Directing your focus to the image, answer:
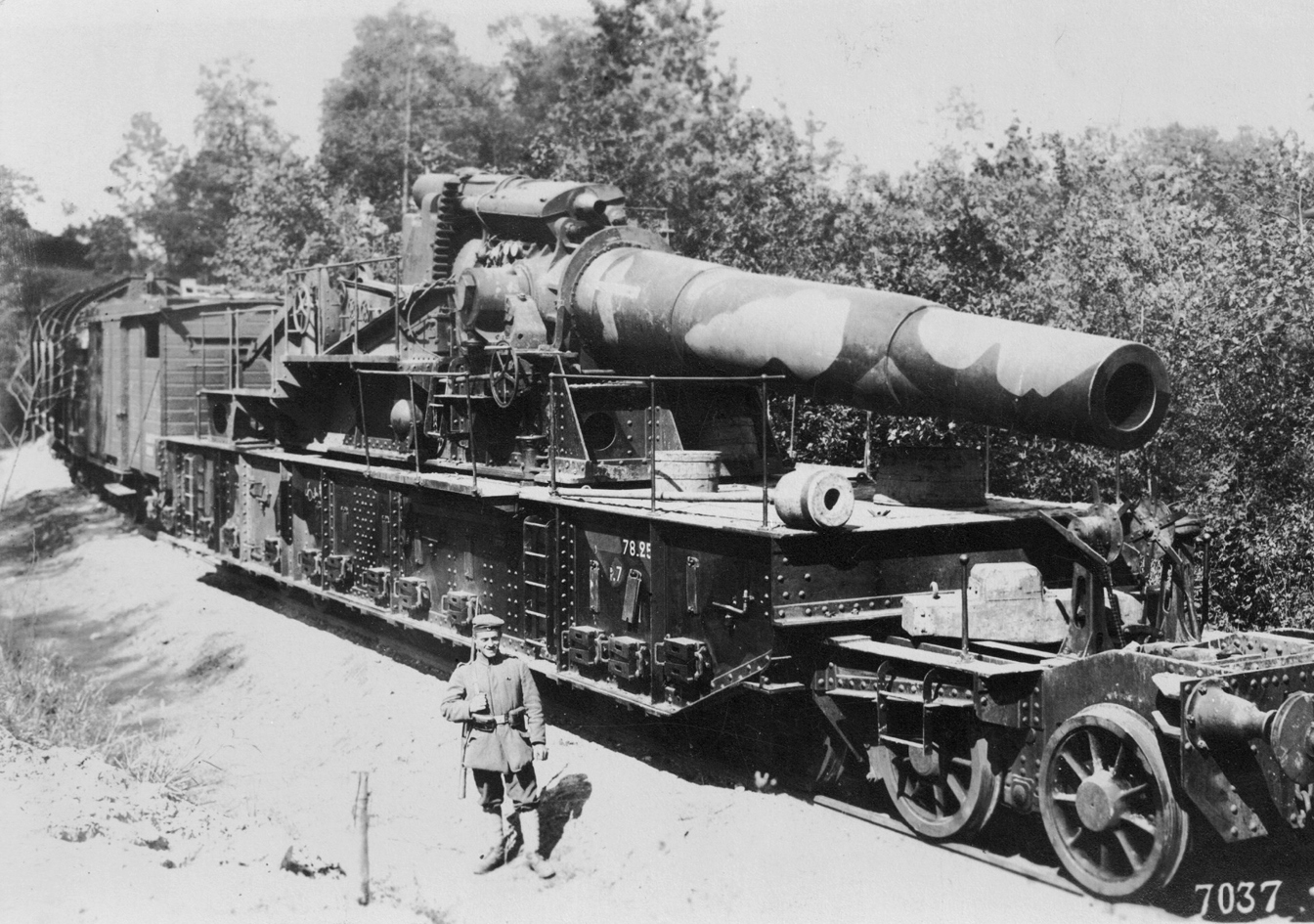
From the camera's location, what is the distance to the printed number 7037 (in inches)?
222

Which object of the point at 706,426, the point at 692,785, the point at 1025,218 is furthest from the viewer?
the point at 1025,218

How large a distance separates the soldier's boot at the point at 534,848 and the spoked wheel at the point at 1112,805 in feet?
8.09

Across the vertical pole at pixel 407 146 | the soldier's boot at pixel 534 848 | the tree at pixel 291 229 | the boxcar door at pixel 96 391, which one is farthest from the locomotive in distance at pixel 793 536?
the vertical pole at pixel 407 146

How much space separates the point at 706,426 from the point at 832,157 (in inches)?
599

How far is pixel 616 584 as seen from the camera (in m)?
8.09

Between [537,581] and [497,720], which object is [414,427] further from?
[497,720]

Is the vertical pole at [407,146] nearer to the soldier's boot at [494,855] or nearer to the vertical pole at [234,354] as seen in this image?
the vertical pole at [234,354]

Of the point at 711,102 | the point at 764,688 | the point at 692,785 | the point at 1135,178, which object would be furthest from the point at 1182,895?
the point at 711,102

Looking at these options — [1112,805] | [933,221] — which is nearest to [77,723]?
[1112,805]

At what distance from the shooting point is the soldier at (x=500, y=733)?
6.93 m

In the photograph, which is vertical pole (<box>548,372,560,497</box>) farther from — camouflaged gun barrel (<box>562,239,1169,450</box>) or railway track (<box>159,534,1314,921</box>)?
railway track (<box>159,534,1314,921</box>)

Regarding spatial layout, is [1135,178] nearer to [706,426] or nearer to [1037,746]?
[706,426]

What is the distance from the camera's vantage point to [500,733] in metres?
6.97

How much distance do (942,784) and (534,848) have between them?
7.02 ft
